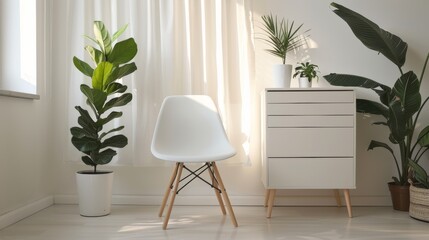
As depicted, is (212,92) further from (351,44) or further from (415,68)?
(415,68)

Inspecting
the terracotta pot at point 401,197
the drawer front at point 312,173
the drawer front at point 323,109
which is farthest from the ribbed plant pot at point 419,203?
the drawer front at point 323,109

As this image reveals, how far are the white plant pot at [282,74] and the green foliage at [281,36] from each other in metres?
0.12

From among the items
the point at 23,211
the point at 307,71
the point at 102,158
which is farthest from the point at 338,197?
the point at 23,211

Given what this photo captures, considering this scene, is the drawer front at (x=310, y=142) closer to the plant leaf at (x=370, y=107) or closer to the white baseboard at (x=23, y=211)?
the plant leaf at (x=370, y=107)

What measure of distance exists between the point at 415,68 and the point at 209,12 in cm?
162

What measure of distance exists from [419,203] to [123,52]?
2145 millimetres

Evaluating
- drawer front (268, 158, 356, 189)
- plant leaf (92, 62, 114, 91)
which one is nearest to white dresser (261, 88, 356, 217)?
drawer front (268, 158, 356, 189)

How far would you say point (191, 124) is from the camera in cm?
265

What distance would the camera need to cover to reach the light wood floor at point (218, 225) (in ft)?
7.02

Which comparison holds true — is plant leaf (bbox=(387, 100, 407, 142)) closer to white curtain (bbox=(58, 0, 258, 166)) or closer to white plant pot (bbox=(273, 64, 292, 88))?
white plant pot (bbox=(273, 64, 292, 88))

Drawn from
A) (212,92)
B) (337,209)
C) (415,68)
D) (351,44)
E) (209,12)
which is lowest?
(337,209)

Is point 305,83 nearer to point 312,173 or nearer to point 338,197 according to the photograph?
point 312,173

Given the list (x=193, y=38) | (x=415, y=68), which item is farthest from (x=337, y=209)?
(x=193, y=38)

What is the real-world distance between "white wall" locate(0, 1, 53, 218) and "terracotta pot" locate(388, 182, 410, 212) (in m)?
2.57
